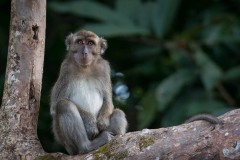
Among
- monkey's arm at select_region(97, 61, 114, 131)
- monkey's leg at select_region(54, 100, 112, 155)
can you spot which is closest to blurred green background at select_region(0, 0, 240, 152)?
monkey's arm at select_region(97, 61, 114, 131)

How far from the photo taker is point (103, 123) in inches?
459

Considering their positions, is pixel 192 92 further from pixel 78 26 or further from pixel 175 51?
pixel 78 26

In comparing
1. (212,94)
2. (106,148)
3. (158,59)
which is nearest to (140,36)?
(158,59)

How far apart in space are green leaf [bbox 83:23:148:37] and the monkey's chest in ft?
9.17

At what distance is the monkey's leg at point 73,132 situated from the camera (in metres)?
11.0

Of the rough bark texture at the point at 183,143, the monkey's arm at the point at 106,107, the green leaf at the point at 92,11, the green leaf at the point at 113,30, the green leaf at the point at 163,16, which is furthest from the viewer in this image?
the green leaf at the point at 163,16

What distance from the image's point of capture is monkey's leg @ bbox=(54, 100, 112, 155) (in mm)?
10969

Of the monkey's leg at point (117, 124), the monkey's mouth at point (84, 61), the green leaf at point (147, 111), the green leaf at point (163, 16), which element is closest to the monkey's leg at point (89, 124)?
the monkey's leg at point (117, 124)

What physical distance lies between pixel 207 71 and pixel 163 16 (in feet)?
4.81

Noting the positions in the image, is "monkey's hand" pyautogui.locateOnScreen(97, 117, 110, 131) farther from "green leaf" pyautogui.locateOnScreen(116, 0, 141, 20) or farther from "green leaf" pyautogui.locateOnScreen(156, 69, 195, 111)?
"green leaf" pyautogui.locateOnScreen(116, 0, 141, 20)

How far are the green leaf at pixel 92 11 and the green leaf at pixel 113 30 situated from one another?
295mm

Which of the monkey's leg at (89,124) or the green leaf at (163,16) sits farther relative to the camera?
the green leaf at (163,16)

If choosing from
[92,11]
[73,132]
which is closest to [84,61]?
[73,132]

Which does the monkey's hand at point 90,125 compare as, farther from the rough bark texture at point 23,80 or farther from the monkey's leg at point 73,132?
the rough bark texture at point 23,80
